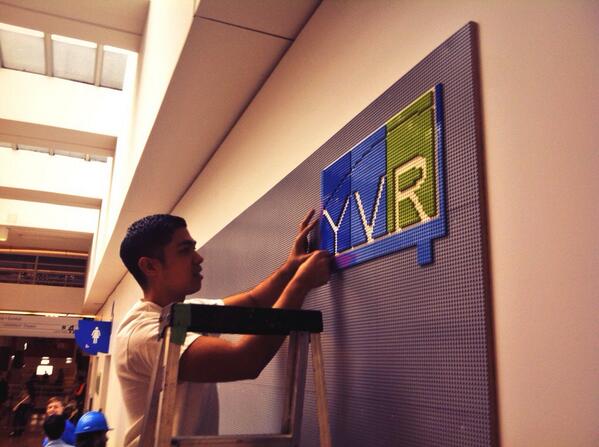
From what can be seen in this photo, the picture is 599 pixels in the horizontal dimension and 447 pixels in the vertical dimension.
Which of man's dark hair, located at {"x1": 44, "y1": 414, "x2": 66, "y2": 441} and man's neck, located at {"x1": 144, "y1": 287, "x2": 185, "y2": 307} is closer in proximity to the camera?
man's neck, located at {"x1": 144, "y1": 287, "x2": 185, "y2": 307}

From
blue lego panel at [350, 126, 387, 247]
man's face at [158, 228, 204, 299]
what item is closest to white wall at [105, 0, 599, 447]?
blue lego panel at [350, 126, 387, 247]

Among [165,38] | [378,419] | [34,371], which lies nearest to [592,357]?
[378,419]

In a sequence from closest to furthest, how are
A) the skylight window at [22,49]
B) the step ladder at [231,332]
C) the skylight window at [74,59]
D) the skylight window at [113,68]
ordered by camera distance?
the step ladder at [231,332] → the skylight window at [22,49] → the skylight window at [74,59] → the skylight window at [113,68]

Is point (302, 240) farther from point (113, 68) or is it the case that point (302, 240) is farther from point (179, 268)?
point (113, 68)

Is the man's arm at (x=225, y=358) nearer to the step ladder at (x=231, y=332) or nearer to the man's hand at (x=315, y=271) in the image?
the step ladder at (x=231, y=332)

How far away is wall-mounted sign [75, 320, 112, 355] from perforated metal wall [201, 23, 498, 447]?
370 inches

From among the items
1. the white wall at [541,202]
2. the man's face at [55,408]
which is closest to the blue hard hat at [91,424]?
the man's face at [55,408]

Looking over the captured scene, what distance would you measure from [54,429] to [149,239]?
335cm

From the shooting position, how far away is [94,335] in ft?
34.8

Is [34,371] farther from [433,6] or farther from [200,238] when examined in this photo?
[433,6]

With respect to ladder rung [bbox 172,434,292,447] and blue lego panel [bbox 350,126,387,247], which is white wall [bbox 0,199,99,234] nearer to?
blue lego panel [bbox 350,126,387,247]

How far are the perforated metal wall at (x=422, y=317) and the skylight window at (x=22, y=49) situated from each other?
4846mm

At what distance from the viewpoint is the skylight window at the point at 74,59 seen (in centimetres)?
583

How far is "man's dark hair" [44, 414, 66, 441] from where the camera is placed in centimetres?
439
